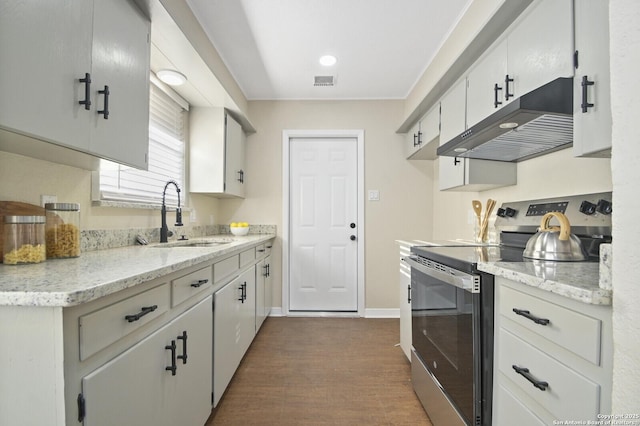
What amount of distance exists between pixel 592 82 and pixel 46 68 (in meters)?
1.91

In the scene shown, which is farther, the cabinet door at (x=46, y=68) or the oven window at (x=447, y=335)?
the oven window at (x=447, y=335)

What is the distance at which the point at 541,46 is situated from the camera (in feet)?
4.64

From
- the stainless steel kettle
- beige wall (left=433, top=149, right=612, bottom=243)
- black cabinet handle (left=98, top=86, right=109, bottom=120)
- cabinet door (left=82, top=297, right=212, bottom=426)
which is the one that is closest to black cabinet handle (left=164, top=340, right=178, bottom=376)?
cabinet door (left=82, top=297, right=212, bottom=426)

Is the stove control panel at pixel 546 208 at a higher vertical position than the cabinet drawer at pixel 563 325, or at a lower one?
higher

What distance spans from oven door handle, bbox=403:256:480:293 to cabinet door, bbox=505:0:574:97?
922 mm

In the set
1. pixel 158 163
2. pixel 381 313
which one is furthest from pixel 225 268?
pixel 381 313

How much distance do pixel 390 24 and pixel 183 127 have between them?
1963 millimetres

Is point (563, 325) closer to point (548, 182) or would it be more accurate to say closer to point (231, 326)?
point (548, 182)

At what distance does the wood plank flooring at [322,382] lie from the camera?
175cm

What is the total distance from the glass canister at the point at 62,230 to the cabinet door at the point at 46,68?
12.3 inches

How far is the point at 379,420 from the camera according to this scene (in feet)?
5.68

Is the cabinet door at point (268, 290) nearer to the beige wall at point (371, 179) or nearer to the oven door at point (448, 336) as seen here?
the beige wall at point (371, 179)

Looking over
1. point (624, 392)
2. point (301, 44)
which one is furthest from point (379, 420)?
point (301, 44)

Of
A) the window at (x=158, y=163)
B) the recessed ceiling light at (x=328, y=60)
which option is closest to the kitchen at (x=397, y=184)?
the window at (x=158, y=163)
